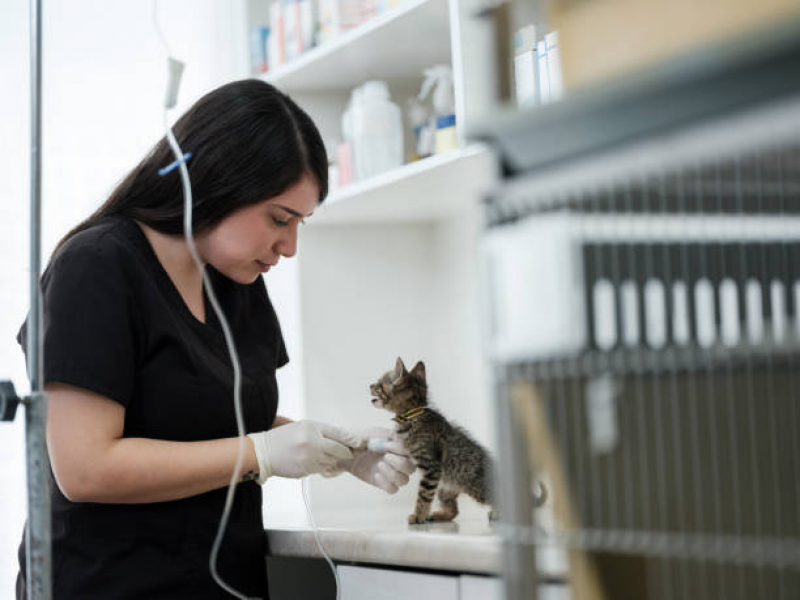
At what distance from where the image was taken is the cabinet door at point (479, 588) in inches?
52.7

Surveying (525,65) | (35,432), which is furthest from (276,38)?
(35,432)

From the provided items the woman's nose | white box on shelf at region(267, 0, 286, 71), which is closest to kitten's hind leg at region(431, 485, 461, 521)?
the woman's nose

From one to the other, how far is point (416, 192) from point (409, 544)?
109 cm

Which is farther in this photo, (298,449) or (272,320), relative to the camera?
(272,320)

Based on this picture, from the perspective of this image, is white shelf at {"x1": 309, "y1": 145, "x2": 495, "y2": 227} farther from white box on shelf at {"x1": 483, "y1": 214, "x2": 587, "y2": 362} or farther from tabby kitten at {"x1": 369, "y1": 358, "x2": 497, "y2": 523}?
white box on shelf at {"x1": 483, "y1": 214, "x2": 587, "y2": 362}

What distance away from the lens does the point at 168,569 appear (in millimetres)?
1476

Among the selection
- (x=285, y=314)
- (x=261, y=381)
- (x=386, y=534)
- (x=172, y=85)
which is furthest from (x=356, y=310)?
(x=172, y=85)

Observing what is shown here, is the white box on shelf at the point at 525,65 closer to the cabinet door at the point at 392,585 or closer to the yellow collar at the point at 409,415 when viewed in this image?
the yellow collar at the point at 409,415

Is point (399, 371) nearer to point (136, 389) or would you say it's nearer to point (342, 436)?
point (342, 436)

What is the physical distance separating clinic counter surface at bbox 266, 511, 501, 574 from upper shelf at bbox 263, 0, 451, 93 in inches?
42.3

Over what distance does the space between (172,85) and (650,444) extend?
787 mm

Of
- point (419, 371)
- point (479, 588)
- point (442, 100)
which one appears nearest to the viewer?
point (479, 588)

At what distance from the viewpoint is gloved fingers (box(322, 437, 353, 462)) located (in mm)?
1654

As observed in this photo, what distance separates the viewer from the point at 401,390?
5.82 ft
